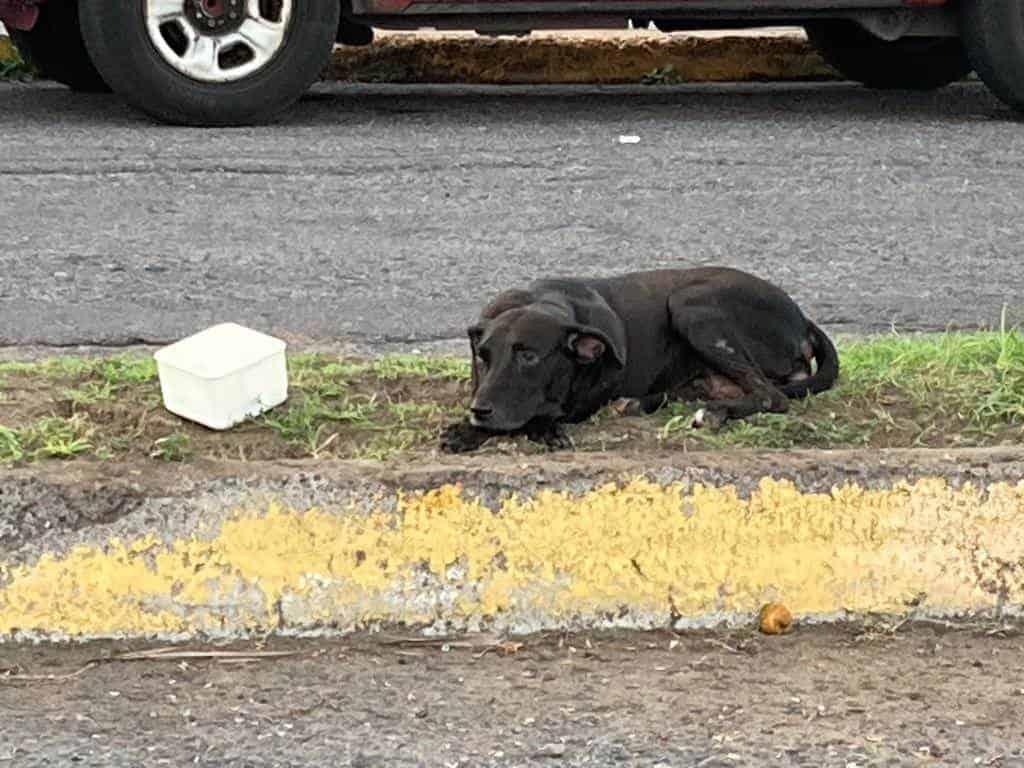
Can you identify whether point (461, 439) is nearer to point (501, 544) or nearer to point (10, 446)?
point (501, 544)

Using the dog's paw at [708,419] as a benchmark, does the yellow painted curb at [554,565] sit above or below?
below

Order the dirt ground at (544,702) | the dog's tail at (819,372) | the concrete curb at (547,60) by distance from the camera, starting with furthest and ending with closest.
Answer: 1. the concrete curb at (547,60)
2. the dog's tail at (819,372)
3. the dirt ground at (544,702)

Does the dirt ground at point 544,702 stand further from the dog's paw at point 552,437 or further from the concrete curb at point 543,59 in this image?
the concrete curb at point 543,59

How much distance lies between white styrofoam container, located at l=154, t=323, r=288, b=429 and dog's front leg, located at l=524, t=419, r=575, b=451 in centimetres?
57

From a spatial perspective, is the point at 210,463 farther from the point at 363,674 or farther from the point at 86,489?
the point at 363,674

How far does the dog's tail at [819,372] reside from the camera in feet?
14.0

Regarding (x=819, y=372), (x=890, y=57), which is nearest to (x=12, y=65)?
(x=890, y=57)

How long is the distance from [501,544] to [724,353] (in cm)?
85

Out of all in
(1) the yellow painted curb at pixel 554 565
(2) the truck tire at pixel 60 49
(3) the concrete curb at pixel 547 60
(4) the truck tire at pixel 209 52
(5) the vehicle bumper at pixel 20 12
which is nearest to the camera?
(1) the yellow painted curb at pixel 554 565

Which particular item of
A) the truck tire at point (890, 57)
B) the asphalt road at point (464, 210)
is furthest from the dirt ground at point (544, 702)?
the truck tire at point (890, 57)

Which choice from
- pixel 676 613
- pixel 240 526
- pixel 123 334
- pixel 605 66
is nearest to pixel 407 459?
pixel 240 526

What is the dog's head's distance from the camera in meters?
3.90

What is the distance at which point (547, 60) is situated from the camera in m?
10.1

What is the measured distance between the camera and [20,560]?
3643 millimetres
